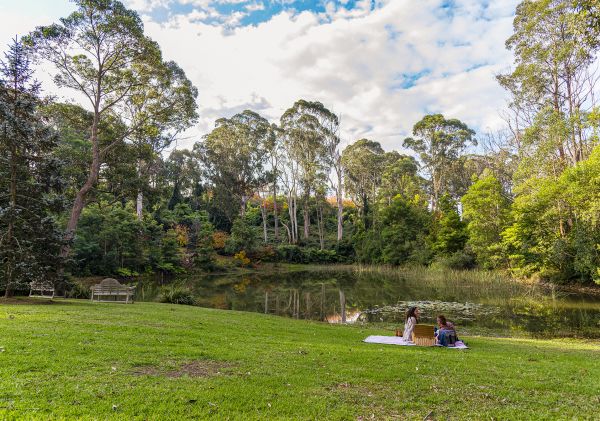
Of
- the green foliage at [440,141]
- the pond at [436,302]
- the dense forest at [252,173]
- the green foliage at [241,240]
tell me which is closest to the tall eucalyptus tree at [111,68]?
the dense forest at [252,173]

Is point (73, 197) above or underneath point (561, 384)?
above

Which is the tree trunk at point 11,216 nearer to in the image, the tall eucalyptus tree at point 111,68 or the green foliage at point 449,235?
the tall eucalyptus tree at point 111,68

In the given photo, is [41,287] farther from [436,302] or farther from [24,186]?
[436,302]

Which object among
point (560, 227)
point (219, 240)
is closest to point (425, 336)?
point (560, 227)

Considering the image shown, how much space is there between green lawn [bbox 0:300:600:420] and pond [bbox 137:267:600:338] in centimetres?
548

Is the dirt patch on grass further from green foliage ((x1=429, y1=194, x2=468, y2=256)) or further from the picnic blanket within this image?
green foliage ((x1=429, y1=194, x2=468, y2=256))

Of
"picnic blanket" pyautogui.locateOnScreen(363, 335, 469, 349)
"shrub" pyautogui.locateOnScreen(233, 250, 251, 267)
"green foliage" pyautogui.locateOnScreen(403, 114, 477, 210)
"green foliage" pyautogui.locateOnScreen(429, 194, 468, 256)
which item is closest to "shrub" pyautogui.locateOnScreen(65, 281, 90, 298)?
"picnic blanket" pyautogui.locateOnScreen(363, 335, 469, 349)

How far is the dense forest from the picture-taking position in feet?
35.9

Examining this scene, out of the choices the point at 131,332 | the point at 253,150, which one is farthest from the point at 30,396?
the point at 253,150

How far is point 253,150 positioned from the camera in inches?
1686

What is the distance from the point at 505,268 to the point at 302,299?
51.4ft

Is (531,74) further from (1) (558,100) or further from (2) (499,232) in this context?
(2) (499,232)

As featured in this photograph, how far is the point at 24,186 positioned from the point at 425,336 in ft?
38.0

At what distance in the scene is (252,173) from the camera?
43.8 metres
